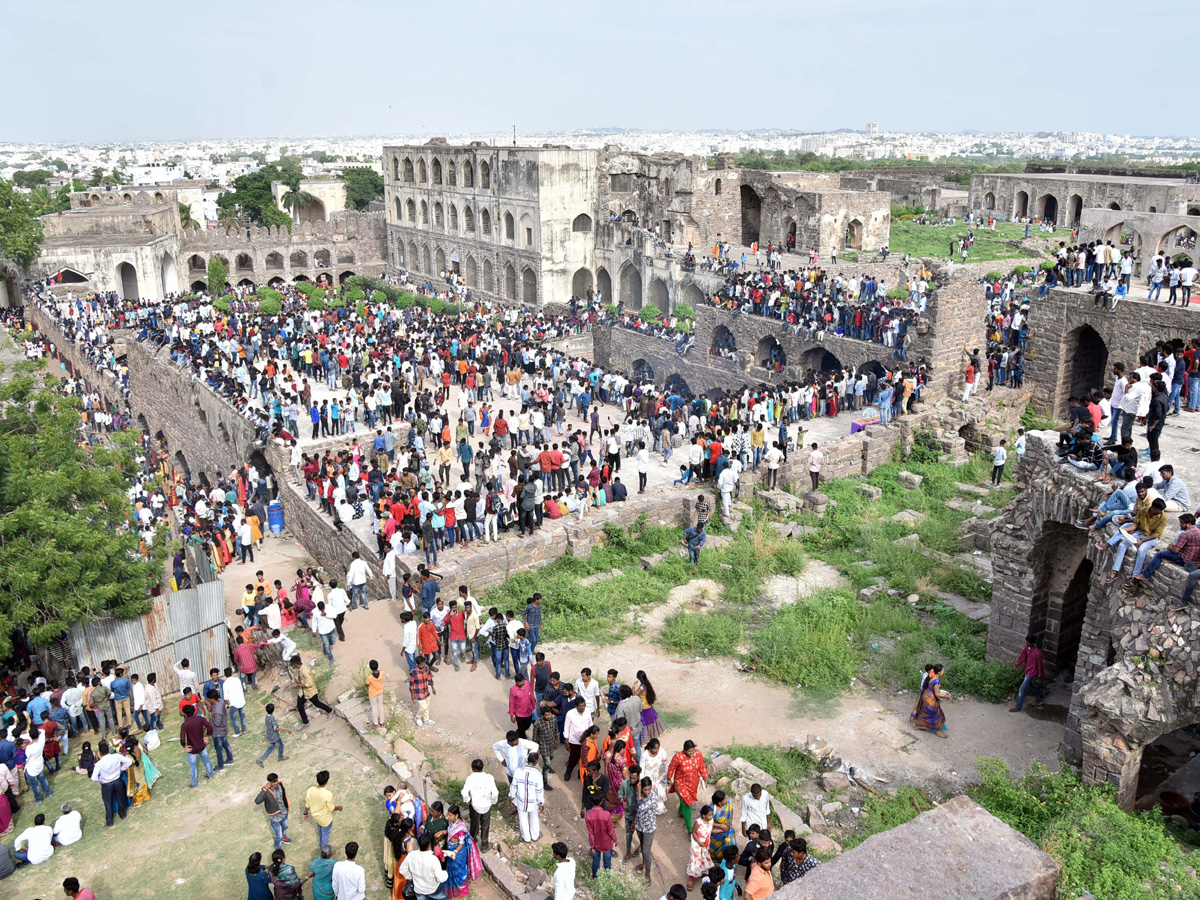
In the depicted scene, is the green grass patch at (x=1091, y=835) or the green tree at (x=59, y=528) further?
the green tree at (x=59, y=528)

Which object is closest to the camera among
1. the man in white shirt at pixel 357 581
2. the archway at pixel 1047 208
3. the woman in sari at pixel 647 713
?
the woman in sari at pixel 647 713

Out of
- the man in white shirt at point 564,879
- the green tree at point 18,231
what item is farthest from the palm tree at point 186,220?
the man in white shirt at point 564,879

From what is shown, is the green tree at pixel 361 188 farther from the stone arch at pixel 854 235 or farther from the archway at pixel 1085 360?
the archway at pixel 1085 360

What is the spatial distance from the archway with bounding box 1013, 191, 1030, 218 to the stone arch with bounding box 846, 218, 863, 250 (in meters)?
14.4

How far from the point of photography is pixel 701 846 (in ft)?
23.4

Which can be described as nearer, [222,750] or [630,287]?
[222,750]

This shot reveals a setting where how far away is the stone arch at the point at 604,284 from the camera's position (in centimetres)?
4075

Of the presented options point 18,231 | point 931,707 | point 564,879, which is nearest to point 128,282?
point 18,231

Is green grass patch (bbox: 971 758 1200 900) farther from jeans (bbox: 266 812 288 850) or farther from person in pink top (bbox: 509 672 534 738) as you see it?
jeans (bbox: 266 812 288 850)

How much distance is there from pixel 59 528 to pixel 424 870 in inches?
299

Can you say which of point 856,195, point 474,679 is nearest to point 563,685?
point 474,679

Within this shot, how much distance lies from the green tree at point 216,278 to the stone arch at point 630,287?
21823mm

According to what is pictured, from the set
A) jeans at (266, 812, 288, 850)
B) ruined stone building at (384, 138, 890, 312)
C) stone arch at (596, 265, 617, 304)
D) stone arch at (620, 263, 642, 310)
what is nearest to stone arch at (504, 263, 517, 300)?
ruined stone building at (384, 138, 890, 312)

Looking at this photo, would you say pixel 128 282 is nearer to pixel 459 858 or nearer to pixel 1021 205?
pixel 459 858
